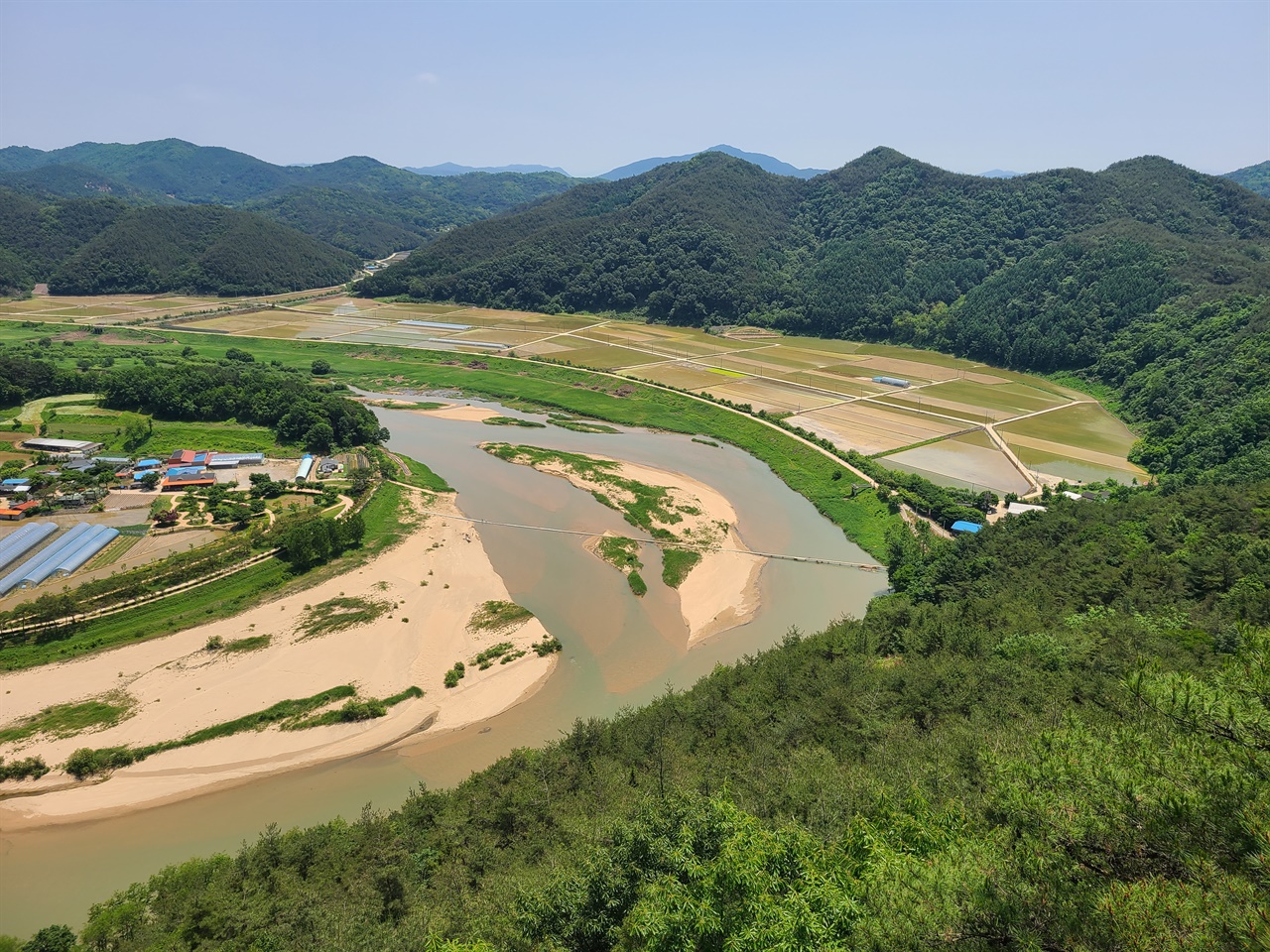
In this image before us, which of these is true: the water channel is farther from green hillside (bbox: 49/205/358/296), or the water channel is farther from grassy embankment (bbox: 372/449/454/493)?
green hillside (bbox: 49/205/358/296)

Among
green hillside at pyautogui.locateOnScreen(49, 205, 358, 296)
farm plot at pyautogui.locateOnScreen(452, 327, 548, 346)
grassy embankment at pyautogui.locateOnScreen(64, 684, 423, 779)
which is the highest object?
green hillside at pyautogui.locateOnScreen(49, 205, 358, 296)

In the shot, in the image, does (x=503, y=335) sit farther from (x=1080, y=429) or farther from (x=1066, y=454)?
(x=1066, y=454)

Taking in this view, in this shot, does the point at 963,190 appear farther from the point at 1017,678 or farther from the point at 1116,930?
the point at 1116,930

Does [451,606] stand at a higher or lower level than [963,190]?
lower

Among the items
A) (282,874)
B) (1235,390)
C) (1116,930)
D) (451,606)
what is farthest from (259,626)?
(1235,390)

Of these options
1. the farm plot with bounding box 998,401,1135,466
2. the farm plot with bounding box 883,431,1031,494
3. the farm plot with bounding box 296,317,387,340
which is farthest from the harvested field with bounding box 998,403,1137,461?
the farm plot with bounding box 296,317,387,340

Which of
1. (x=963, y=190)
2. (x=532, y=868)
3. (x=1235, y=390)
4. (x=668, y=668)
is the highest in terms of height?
(x=963, y=190)

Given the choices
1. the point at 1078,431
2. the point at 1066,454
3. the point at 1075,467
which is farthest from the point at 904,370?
the point at 1075,467
